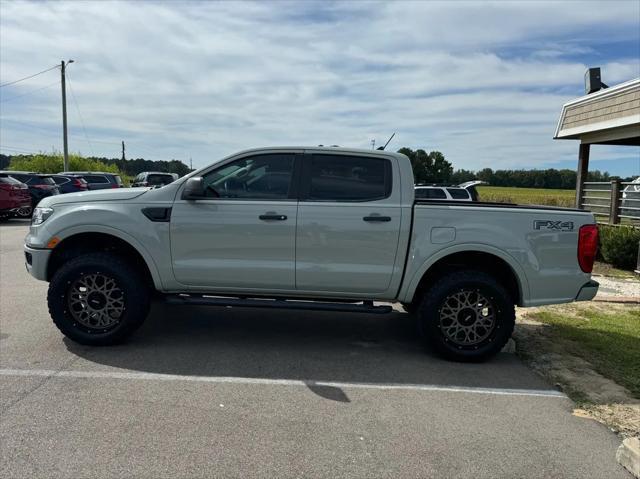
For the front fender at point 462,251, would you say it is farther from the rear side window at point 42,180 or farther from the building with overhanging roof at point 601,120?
the rear side window at point 42,180

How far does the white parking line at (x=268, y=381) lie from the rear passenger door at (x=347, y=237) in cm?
94

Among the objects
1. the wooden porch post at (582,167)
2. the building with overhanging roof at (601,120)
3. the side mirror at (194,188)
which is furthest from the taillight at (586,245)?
the wooden porch post at (582,167)

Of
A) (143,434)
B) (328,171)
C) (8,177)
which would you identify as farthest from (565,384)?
(8,177)

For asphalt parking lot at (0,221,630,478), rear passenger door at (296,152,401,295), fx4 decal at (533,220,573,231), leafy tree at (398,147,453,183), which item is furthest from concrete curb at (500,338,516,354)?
leafy tree at (398,147,453,183)

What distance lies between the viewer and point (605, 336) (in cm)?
560

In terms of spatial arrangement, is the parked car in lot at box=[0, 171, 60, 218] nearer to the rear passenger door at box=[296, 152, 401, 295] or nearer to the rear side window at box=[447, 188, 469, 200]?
the rear side window at box=[447, 188, 469, 200]

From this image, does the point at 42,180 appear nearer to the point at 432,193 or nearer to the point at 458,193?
the point at 432,193

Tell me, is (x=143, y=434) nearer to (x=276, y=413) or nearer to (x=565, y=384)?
(x=276, y=413)

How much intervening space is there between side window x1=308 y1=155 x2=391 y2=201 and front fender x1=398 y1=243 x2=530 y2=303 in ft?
2.48

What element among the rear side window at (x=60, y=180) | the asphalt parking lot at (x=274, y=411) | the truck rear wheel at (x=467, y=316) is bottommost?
the asphalt parking lot at (x=274, y=411)

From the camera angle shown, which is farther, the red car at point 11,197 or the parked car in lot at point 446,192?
the red car at point 11,197

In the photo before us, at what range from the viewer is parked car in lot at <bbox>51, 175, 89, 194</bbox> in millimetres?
20422

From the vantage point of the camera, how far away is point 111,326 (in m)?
4.85

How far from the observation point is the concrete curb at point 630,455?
2979 mm
